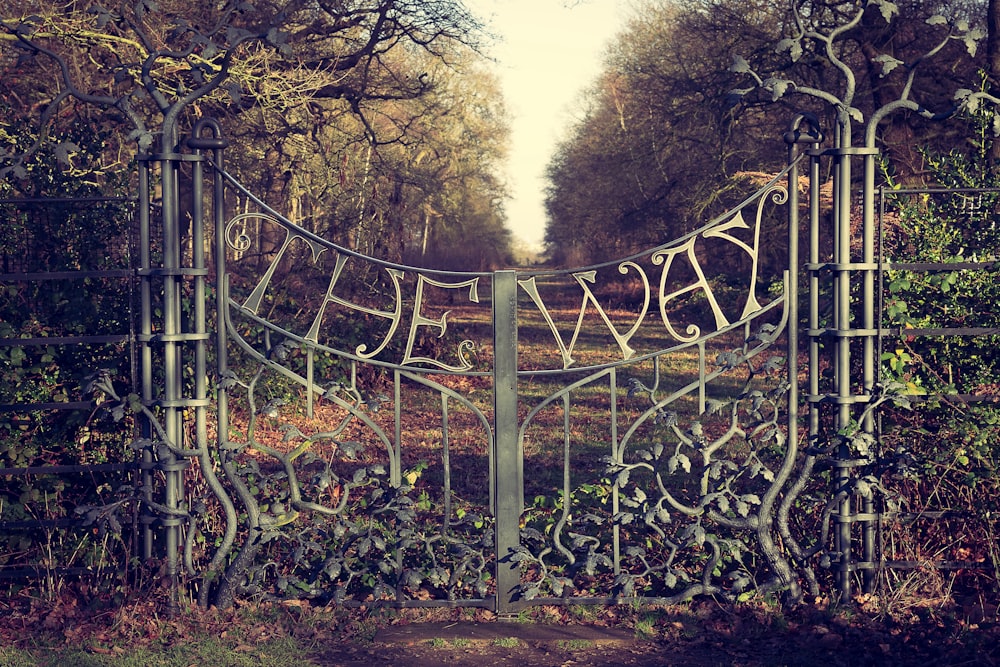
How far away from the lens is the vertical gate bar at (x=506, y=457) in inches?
196

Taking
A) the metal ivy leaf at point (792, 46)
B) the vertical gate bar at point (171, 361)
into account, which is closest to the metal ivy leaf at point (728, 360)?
the metal ivy leaf at point (792, 46)

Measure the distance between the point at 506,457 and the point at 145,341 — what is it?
6.11ft

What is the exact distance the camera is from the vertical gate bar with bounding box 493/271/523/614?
4.98m

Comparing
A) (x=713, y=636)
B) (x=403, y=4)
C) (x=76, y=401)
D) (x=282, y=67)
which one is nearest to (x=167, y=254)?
(x=76, y=401)

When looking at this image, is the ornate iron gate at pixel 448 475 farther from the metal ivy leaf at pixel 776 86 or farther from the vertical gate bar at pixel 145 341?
the metal ivy leaf at pixel 776 86

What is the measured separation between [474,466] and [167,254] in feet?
15.4

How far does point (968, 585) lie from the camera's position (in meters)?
5.22

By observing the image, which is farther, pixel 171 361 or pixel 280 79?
pixel 280 79

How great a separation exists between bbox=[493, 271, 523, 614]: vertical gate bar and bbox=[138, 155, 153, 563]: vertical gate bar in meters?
1.71

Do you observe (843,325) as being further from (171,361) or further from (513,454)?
(171,361)

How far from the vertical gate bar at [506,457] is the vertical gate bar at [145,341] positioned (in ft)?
5.60

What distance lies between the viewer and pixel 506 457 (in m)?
5.06

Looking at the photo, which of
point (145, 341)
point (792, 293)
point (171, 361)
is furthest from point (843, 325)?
point (145, 341)

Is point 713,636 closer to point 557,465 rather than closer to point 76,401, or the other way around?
point 76,401
